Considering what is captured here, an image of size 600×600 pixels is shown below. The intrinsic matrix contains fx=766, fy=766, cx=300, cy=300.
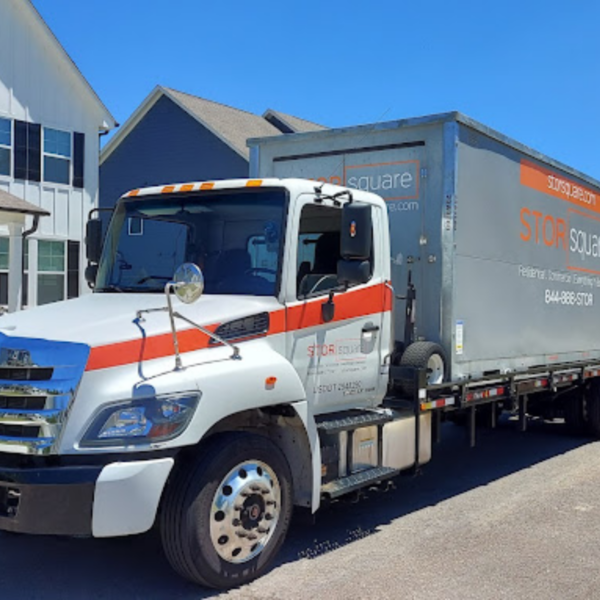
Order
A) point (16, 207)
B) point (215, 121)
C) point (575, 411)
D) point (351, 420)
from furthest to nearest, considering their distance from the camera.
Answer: point (215, 121)
point (16, 207)
point (575, 411)
point (351, 420)

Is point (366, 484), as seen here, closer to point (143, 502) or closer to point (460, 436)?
point (143, 502)

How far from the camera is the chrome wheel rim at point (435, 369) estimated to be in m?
6.19

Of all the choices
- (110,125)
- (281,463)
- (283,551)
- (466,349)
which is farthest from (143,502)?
(110,125)

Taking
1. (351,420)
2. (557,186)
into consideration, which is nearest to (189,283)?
(351,420)

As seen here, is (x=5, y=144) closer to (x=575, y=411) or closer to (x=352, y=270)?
(x=575, y=411)

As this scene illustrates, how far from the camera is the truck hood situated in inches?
168

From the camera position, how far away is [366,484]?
5422 millimetres

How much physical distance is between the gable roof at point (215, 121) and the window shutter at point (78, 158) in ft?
25.2

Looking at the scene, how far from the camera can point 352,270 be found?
5.07 m

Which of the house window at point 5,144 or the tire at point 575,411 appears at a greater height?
the house window at point 5,144

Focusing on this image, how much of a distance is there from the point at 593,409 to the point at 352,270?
5955 mm

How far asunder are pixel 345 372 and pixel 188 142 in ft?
75.4

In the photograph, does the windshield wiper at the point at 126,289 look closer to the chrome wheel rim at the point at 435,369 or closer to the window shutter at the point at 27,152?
the chrome wheel rim at the point at 435,369

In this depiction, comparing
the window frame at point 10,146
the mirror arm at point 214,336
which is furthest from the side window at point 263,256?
the window frame at point 10,146
